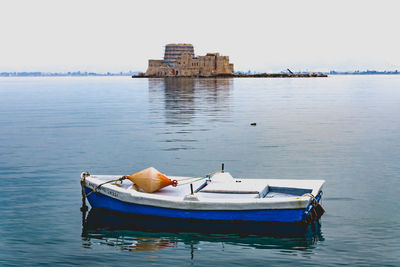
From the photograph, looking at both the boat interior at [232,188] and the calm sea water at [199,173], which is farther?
the boat interior at [232,188]

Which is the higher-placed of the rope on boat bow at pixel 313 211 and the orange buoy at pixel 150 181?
the orange buoy at pixel 150 181

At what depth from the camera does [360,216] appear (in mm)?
19531

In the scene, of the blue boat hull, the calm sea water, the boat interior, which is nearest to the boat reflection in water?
the calm sea water

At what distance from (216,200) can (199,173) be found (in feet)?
32.9

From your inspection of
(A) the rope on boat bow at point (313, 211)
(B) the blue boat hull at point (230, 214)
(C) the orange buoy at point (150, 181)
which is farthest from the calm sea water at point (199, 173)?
(C) the orange buoy at point (150, 181)

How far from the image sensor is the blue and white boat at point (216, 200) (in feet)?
58.6

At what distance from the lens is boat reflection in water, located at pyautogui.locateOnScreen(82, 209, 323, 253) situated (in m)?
17.0

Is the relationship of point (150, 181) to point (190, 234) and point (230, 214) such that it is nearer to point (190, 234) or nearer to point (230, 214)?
point (190, 234)

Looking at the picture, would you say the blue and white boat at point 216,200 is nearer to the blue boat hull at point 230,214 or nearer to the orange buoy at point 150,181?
the blue boat hull at point 230,214

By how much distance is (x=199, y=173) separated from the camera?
1108 inches

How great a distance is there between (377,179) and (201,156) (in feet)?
36.7

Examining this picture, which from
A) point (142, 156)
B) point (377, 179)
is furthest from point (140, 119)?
point (377, 179)

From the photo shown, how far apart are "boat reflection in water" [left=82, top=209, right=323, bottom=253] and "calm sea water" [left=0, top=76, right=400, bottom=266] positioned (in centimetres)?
6

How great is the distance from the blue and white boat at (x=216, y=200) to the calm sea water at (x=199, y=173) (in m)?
0.79
